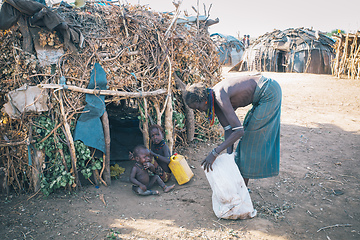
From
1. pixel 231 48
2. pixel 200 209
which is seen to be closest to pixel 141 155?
pixel 200 209

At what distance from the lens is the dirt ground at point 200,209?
2748 mm

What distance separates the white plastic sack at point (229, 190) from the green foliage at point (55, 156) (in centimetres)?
174

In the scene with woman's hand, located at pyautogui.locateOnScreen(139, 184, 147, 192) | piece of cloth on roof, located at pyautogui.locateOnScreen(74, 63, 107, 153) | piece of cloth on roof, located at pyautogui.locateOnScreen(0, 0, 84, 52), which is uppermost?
piece of cloth on roof, located at pyautogui.locateOnScreen(0, 0, 84, 52)

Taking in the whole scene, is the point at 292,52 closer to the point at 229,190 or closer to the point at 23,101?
the point at 229,190

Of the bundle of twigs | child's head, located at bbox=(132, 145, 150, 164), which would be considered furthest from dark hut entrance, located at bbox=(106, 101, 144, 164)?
the bundle of twigs

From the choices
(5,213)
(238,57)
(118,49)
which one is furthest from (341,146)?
(238,57)

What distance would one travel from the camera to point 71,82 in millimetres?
3570

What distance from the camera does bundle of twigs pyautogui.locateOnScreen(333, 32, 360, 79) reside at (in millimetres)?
12373

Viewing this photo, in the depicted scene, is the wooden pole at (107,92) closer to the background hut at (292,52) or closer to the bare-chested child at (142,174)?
the bare-chested child at (142,174)

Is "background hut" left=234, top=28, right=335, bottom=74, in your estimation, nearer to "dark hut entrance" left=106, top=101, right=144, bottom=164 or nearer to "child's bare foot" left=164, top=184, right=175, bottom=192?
"dark hut entrance" left=106, top=101, right=144, bottom=164

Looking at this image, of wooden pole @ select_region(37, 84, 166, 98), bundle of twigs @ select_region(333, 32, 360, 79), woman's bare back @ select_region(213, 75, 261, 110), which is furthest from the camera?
bundle of twigs @ select_region(333, 32, 360, 79)

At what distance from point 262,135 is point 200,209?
1.18 meters

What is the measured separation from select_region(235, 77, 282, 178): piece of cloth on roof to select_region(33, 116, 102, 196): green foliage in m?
2.04

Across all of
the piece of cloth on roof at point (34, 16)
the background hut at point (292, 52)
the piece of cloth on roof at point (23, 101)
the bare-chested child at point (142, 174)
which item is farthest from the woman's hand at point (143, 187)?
the background hut at point (292, 52)
